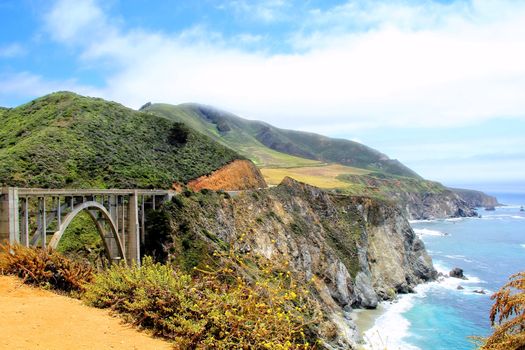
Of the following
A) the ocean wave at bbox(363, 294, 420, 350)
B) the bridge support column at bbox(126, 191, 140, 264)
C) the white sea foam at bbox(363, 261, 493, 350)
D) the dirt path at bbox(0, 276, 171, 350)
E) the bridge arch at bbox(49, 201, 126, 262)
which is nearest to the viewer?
the dirt path at bbox(0, 276, 171, 350)

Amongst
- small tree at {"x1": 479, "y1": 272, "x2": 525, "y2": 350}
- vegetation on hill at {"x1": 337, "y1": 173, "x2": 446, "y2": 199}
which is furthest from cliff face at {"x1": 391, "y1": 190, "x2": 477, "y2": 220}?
small tree at {"x1": 479, "y1": 272, "x2": 525, "y2": 350}

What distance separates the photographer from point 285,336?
27.5 feet

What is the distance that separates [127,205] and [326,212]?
115ft

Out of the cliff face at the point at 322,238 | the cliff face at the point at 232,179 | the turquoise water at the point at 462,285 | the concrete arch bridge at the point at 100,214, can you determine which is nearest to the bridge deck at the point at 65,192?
the concrete arch bridge at the point at 100,214

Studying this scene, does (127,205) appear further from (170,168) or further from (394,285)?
(394,285)

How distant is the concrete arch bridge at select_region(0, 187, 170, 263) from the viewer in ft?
69.9

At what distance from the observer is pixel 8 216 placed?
1823 centimetres

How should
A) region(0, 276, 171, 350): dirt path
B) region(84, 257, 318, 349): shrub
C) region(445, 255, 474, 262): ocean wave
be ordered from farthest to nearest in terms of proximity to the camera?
region(445, 255, 474, 262): ocean wave < region(84, 257, 318, 349): shrub < region(0, 276, 171, 350): dirt path

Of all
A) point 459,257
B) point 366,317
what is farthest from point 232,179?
point 459,257

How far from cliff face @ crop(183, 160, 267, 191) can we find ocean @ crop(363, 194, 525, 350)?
25623 mm

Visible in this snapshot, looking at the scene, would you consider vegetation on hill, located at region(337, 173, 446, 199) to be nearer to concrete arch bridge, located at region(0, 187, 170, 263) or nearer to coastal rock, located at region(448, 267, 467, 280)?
coastal rock, located at region(448, 267, 467, 280)

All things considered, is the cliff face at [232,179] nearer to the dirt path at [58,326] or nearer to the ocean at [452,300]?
the ocean at [452,300]

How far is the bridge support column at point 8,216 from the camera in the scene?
1806 cm

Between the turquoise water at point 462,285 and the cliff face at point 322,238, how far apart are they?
5.01 m
